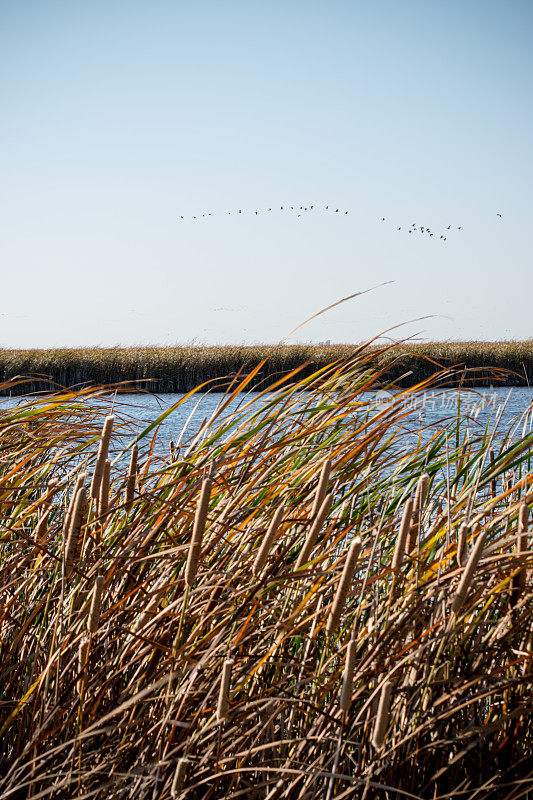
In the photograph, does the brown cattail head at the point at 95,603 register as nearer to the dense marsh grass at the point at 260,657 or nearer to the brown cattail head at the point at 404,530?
the dense marsh grass at the point at 260,657

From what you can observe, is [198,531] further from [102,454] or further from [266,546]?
[102,454]

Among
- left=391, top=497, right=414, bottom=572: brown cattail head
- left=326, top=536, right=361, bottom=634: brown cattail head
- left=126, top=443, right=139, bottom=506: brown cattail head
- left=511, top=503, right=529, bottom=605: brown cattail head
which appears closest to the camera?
left=326, top=536, right=361, bottom=634: brown cattail head

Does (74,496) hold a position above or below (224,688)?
above

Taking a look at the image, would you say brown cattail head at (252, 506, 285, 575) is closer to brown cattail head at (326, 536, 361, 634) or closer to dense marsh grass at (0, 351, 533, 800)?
dense marsh grass at (0, 351, 533, 800)

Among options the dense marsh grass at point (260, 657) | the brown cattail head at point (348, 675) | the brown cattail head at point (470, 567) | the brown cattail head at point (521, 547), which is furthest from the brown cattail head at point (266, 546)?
the brown cattail head at point (521, 547)

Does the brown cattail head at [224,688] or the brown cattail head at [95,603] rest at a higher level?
the brown cattail head at [95,603]

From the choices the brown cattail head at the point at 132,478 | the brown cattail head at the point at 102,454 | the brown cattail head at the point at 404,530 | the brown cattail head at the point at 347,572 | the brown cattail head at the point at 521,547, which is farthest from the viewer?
the brown cattail head at the point at 132,478

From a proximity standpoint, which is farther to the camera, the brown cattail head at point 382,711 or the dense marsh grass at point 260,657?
the dense marsh grass at point 260,657

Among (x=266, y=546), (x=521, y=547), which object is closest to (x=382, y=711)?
(x=266, y=546)

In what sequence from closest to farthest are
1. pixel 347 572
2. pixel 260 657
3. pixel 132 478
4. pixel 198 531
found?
pixel 347 572
pixel 198 531
pixel 260 657
pixel 132 478

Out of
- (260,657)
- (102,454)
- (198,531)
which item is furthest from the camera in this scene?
(260,657)

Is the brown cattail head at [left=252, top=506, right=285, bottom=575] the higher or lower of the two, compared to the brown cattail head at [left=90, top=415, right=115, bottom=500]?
lower

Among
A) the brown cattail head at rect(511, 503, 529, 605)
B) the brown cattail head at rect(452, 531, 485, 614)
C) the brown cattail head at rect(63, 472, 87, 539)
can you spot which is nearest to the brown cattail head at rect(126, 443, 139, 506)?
the brown cattail head at rect(63, 472, 87, 539)

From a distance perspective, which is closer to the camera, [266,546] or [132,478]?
[266,546]
